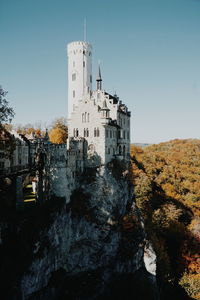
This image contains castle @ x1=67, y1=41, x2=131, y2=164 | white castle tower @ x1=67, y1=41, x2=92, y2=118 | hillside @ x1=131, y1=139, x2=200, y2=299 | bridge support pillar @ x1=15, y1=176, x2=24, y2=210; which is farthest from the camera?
hillside @ x1=131, y1=139, x2=200, y2=299

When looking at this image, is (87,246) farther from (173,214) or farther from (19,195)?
(173,214)

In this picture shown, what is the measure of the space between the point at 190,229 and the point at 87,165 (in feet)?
110

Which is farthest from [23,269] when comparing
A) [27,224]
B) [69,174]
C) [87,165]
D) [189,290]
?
[189,290]

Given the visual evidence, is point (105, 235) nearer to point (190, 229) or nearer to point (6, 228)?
point (6, 228)

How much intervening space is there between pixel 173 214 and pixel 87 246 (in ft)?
93.0

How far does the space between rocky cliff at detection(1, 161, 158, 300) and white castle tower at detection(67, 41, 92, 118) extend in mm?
13286

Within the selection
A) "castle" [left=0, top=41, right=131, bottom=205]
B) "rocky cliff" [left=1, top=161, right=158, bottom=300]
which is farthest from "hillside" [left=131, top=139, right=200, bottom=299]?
"castle" [left=0, top=41, right=131, bottom=205]

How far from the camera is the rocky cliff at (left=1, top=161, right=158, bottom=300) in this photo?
83.4 ft

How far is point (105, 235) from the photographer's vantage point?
120ft

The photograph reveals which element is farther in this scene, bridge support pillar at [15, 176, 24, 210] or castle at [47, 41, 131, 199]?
castle at [47, 41, 131, 199]

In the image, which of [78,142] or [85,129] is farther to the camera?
[85,129]

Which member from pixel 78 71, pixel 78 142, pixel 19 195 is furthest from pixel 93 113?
pixel 19 195

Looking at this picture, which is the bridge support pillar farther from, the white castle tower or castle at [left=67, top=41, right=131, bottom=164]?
the white castle tower

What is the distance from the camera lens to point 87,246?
3569cm
